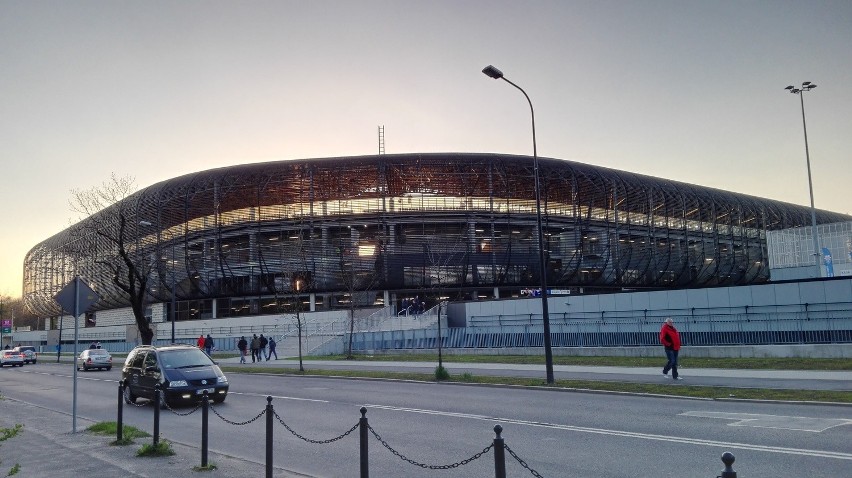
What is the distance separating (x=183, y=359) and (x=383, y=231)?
4965cm

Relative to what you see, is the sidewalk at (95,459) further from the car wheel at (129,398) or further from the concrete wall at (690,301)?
the concrete wall at (690,301)

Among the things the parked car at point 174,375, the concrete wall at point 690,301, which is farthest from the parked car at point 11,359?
the parked car at point 174,375

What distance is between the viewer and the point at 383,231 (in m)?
68.1

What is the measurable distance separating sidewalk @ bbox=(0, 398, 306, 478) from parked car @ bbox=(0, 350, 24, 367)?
48075mm

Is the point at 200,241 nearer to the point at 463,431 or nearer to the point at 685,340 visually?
the point at 685,340

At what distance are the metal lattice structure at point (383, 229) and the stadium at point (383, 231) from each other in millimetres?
145

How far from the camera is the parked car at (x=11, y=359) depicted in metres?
53.9

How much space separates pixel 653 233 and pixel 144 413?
72976 mm

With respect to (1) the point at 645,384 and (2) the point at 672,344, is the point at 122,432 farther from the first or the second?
(2) the point at 672,344

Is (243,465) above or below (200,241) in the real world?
below

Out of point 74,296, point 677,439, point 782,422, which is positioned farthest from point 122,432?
point 782,422

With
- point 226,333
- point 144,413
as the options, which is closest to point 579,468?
point 144,413

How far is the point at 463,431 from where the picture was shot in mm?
12266

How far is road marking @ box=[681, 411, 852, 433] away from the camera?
11.2 m
